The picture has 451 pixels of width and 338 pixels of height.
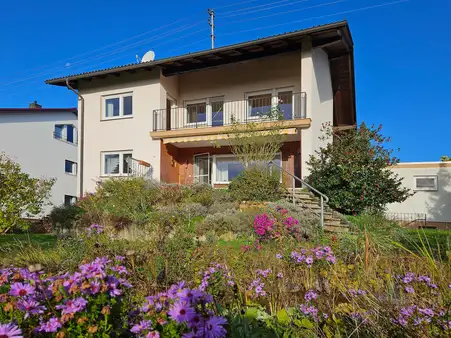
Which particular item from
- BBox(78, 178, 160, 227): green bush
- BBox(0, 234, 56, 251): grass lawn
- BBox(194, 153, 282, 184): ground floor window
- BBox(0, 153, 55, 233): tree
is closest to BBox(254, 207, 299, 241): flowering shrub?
BBox(78, 178, 160, 227): green bush

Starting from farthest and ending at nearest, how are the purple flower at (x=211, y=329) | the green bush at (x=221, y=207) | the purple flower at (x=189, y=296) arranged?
the green bush at (x=221, y=207) → the purple flower at (x=189, y=296) → the purple flower at (x=211, y=329)

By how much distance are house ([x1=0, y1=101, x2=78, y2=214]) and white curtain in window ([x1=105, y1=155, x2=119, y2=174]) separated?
33.3ft

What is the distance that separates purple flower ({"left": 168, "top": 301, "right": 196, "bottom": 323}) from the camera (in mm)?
1536

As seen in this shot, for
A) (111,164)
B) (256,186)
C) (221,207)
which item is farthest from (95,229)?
(111,164)

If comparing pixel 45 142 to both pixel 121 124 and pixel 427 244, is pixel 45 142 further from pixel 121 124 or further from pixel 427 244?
pixel 427 244

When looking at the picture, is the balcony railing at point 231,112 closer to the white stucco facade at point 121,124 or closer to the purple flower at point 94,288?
the white stucco facade at point 121,124

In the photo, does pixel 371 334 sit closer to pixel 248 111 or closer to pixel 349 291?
pixel 349 291

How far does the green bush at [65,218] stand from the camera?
40.8 ft

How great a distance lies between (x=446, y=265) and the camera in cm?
396

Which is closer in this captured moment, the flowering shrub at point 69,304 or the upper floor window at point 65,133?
the flowering shrub at point 69,304

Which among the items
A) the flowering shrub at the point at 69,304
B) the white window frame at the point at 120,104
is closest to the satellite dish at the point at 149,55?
the white window frame at the point at 120,104

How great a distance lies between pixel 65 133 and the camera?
1166 inches

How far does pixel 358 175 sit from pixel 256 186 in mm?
3850

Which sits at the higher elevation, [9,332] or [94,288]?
[94,288]
